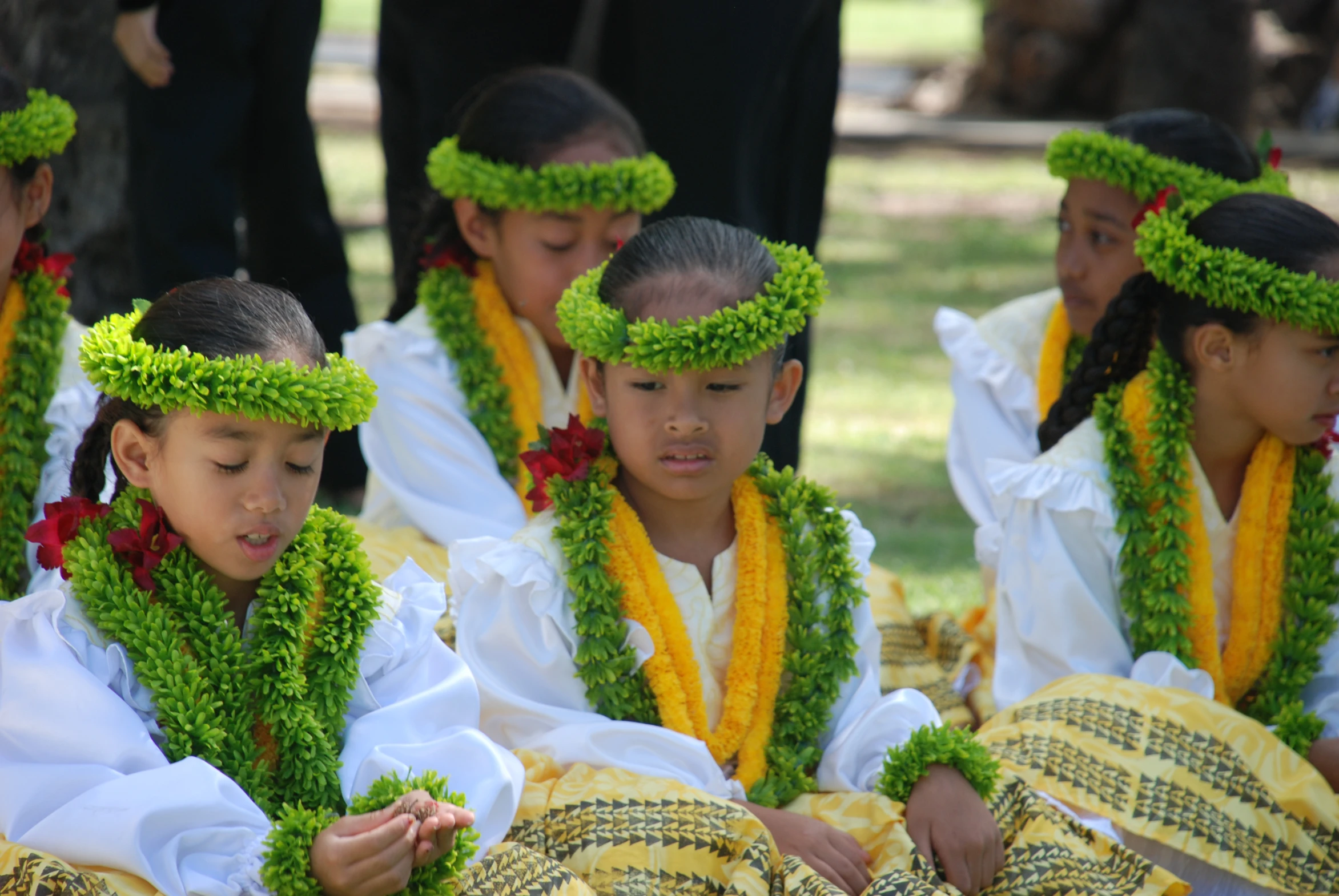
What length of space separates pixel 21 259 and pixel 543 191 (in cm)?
115

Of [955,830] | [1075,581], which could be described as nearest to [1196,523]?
[1075,581]

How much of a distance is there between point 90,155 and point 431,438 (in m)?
1.57

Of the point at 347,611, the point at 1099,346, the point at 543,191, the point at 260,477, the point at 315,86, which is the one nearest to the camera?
the point at 260,477

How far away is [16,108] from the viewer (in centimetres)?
327

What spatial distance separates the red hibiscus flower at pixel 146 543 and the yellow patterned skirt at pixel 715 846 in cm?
70

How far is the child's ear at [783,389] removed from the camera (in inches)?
117

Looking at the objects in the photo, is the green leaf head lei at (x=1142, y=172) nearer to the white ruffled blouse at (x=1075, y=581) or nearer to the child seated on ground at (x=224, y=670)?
the white ruffled blouse at (x=1075, y=581)

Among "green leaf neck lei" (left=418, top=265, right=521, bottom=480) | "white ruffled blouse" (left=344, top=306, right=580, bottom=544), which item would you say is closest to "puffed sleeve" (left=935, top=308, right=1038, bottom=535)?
"white ruffled blouse" (left=344, top=306, right=580, bottom=544)

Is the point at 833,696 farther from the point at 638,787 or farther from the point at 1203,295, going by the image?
the point at 1203,295

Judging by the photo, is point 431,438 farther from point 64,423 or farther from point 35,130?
point 35,130

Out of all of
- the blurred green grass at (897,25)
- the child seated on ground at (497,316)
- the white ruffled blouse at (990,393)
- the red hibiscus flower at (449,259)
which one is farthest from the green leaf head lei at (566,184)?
the blurred green grass at (897,25)

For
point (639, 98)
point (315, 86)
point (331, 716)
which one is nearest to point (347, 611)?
point (331, 716)

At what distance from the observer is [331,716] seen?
2498 mm

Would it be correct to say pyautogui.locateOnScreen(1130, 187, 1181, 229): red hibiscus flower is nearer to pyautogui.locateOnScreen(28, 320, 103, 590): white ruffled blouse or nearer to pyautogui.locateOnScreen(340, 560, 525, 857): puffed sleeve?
pyautogui.locateOnScreen(340, 560, 525, 857): puffed sleeve
